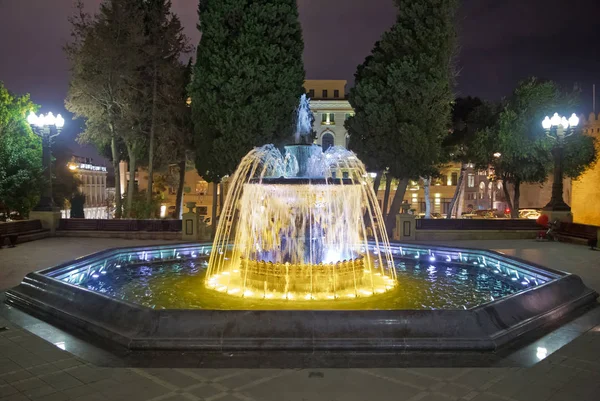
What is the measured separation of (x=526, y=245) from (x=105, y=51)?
2056 cm

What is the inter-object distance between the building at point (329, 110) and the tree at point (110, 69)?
92.4 ft

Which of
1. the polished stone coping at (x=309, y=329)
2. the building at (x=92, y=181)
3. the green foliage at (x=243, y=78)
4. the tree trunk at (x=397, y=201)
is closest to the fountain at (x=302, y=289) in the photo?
the polished stone coping at (x=309, y=329)

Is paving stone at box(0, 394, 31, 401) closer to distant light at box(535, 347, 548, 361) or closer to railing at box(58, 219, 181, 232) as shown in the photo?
distant light at box(535, 347, 548, 361)

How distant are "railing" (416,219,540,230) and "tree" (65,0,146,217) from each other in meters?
15.5

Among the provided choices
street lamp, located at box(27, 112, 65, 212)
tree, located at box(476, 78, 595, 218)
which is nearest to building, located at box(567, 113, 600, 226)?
tree, located at box(476, 78, 595, 218)

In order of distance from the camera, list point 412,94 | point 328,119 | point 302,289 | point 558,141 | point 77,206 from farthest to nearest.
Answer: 1. point 328,119
2. point 77,206
3. point 412,94
4. point 558,141
5. point 302,289

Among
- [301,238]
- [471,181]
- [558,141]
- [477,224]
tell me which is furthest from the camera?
[471,181]

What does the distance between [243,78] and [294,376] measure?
60.9 ft

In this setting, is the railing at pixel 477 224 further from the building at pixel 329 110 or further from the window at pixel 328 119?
the window at pixel 328 119

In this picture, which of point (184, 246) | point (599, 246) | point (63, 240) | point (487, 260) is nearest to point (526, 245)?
point (599, 246)

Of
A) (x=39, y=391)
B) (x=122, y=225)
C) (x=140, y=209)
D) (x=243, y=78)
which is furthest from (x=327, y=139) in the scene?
(x=39, y=391)

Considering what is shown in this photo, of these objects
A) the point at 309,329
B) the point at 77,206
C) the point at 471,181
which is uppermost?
the point at 471,181

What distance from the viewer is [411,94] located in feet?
69.1

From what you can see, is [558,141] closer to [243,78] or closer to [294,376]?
[243,78]
